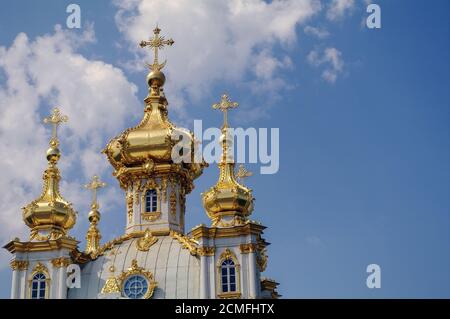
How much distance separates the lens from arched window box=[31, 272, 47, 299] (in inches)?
1684

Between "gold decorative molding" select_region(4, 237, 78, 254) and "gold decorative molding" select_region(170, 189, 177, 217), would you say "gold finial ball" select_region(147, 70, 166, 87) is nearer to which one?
"gold decorative molding" select_region(170, 189, 177, 217)

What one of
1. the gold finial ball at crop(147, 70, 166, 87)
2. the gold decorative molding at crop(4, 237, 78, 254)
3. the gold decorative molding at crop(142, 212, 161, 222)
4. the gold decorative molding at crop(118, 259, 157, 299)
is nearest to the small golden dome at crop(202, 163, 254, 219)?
the gold decorative molding at crop(118, 259, 157, 299)

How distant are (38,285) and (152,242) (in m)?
5.41

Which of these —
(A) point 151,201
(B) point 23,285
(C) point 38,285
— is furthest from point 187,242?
(B) point 23,285

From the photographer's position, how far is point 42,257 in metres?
43.2

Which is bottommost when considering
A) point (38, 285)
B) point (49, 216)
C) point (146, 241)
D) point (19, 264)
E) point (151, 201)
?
point (38, 285)

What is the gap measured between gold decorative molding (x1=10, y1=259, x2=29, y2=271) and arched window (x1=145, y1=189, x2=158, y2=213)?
23.1 ft

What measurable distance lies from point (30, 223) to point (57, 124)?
553 cm

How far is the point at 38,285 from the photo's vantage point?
1690 inches

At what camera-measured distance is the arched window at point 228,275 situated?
4156 cm

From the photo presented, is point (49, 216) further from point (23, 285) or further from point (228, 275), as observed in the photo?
point (228, 275)
